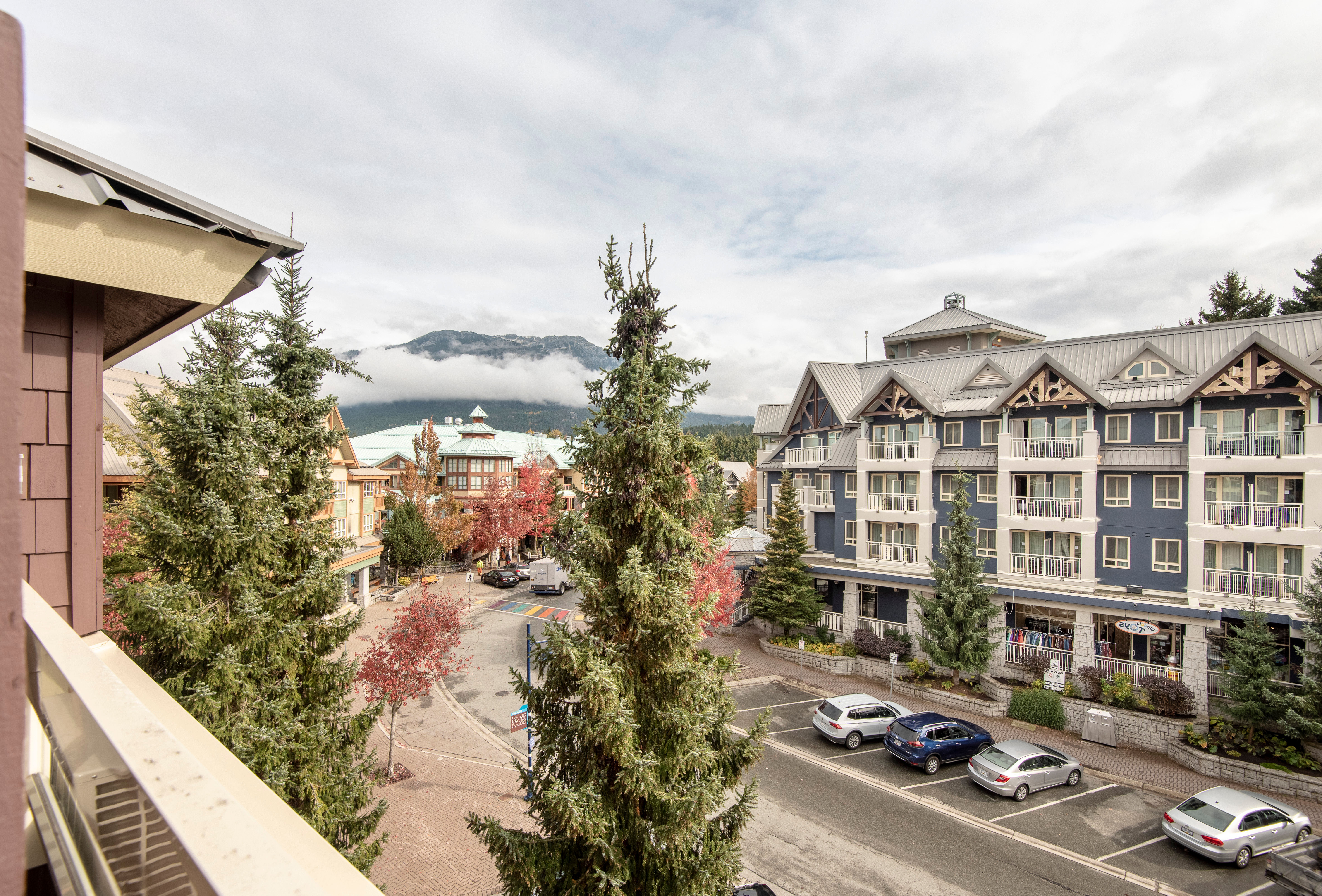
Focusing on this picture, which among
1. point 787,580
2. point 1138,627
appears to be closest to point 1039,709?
point 1138,627

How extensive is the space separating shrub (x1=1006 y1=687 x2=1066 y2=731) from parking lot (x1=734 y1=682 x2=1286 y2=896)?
2.33 feet

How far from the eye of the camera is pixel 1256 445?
68.2ft

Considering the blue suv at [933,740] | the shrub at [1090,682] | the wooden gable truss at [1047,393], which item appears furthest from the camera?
the wooden gable truss at [1047,393]

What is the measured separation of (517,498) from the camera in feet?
150

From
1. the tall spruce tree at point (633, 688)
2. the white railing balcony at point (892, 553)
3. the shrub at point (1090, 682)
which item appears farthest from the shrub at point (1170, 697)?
the tall spruce tree at point (633, 688)

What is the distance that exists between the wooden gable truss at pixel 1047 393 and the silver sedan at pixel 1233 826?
1345 cm

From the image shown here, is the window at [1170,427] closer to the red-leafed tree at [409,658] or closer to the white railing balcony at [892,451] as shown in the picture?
the white railing balcony at [892,451]

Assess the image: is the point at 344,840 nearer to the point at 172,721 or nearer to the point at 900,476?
the point at 172,721

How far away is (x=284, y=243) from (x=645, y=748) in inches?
299

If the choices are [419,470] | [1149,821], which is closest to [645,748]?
[1149,821]

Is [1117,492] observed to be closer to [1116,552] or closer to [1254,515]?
[1116,552]

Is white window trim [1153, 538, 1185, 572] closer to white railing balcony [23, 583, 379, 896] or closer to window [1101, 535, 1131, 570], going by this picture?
window [1101, 535, 1131, 570]

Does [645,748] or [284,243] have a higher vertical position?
[284,243]

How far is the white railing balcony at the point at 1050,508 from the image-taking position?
23.7m
